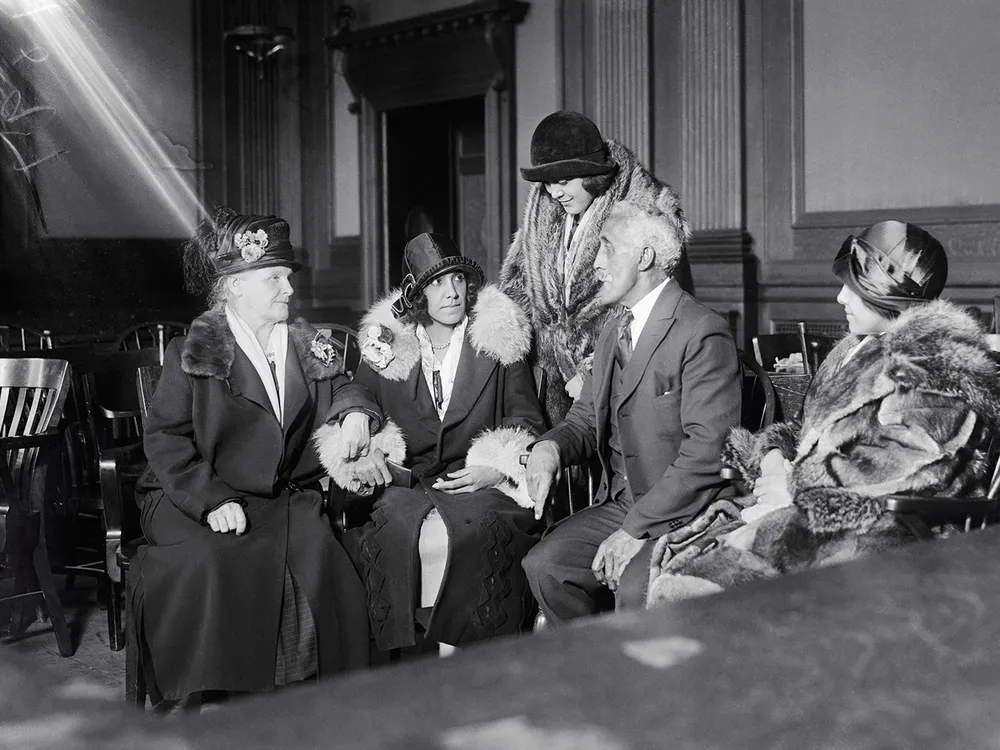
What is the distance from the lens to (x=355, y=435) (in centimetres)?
305

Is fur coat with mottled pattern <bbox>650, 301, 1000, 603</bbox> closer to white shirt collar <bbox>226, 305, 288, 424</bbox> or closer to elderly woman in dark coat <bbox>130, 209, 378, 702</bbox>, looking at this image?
elderly woman in dark coat <bbox>130, 209, 378, 702</bbox>

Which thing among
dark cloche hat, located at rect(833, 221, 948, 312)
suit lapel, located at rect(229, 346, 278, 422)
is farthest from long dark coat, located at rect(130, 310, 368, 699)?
dark cloche hat, located at rect(833, 221, 948, 312)

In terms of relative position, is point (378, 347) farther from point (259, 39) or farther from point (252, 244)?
point (259, 39)

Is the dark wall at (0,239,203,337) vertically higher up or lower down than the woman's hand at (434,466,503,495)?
higher up

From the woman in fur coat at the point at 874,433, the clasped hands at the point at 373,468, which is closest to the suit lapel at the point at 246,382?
the clasped hands at the point at 373,468

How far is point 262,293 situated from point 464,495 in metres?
0.80

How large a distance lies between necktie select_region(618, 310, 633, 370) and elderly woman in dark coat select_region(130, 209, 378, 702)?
2.47ft

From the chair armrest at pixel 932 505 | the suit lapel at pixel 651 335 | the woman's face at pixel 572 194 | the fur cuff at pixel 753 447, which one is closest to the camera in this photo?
the chair armrest at pixel 932 505

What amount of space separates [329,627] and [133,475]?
1.33 meters

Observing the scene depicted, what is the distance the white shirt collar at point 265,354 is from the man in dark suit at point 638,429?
30.2 inches

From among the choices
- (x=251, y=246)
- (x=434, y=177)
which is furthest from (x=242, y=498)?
(x=434, y=177)

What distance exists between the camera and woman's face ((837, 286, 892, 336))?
2.45 meters

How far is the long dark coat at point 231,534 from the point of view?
9.30 feet

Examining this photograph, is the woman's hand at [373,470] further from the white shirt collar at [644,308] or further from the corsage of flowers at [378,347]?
the white shirt collar at [644,308]
